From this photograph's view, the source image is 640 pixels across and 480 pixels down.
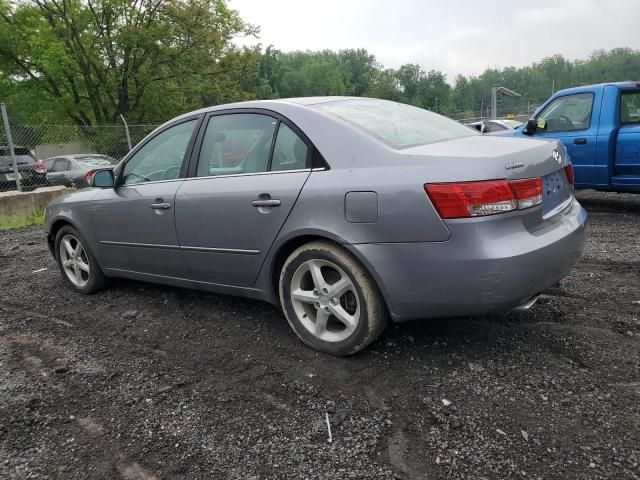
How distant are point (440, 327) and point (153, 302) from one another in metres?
2.40

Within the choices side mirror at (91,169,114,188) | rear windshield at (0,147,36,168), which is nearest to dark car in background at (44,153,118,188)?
rear windshield at (0,147,36,168)

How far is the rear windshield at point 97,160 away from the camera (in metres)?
14.2

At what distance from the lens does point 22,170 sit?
1213 cm

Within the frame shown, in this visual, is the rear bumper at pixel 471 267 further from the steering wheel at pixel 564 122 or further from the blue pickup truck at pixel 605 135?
the steering wheel at pixel 564 122

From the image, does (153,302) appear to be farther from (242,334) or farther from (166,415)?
(166,415)

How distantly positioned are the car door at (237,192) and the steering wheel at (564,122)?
533 cm

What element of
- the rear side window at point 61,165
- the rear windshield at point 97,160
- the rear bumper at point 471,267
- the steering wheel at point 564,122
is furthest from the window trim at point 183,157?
the rear side window at point 61,165

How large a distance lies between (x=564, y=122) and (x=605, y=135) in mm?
662

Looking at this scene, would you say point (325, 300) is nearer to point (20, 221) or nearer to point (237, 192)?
point (237, 192)

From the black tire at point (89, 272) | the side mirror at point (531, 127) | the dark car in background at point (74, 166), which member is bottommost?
the black tire at point (89, 272)

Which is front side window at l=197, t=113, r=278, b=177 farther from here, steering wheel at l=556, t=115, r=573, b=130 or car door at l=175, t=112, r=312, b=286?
steering wheel at l=556, t=115, r=573, b=130

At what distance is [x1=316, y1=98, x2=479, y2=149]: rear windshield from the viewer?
2963mm

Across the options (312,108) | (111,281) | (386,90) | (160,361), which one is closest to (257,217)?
(312,108)

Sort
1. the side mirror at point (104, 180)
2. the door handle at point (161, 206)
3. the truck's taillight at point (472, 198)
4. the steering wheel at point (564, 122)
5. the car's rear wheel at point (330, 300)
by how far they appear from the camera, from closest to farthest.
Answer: the truck's taillight at point (472, 198), the car's rear wheel at point (330, 300), the door handle at point (161, 206), the side mirror at point (104, 180), the steering wheel at point (564, 122)
